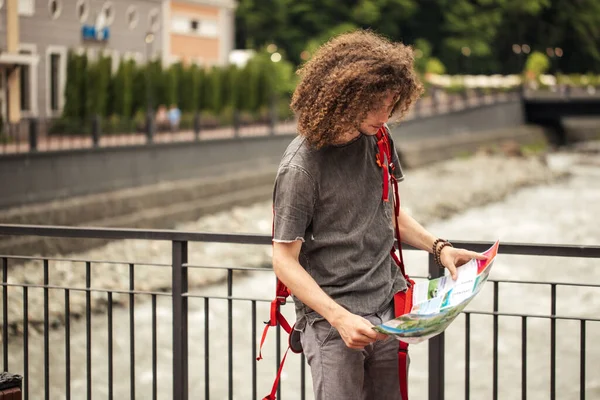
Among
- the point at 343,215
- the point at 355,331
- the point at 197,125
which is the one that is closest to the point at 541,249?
the point at 343,215

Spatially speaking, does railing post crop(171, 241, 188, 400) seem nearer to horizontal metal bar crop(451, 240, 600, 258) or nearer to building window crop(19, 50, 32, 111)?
horizontal metal bar crop(451, 240, 600, 258)

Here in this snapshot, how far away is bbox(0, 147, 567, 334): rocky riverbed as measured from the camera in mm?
17234

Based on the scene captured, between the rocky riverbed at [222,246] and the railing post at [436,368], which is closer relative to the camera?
the railing post at [436,368]

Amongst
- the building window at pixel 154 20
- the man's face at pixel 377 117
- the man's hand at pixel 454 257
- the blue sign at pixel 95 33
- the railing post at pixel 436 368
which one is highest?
the building window at pixel 154 20

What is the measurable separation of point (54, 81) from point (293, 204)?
24628mm

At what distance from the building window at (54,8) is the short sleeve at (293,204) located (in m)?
24.9

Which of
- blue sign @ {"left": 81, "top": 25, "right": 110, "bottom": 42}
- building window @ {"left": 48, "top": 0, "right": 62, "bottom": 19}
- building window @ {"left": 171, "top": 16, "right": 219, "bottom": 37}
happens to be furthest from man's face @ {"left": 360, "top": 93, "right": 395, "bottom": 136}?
building window @ {"left": 171, "top": 16, "right": 219, "bottom": 37}

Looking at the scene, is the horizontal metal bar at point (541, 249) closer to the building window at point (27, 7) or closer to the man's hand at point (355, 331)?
the man's hand at point (355, 331)

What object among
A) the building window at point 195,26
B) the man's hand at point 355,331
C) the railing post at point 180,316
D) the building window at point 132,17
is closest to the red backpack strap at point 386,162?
the man's hand at point 355,331

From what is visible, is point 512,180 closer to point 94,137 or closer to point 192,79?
point 192,79

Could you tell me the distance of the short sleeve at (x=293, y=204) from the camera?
3012 millimetres

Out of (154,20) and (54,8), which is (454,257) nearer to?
(54,8)

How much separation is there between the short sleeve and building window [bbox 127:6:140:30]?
2835cm

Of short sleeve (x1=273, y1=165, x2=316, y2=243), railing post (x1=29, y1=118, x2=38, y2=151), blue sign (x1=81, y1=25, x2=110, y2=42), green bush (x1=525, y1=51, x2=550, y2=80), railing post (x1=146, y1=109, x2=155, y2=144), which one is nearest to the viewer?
short sleeve (x1=273, y1=165, x2=316, y2=243)
